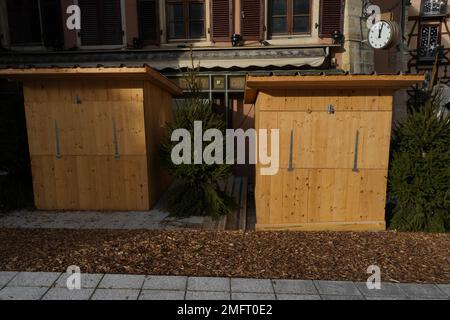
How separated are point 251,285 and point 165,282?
111 cm

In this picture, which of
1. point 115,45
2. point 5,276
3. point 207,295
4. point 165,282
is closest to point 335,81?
point 207,295

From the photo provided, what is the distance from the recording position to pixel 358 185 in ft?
19.3

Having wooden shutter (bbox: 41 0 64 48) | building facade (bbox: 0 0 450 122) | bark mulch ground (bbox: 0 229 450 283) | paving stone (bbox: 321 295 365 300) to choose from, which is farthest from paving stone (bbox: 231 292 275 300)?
wooden shutter (bbox: 41 0 64 48)

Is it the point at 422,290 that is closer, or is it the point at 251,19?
the point at 422,290

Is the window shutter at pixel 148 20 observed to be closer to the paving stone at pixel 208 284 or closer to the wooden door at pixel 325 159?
the wooden door at pixel 325 159


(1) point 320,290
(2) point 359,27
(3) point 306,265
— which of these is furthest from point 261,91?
(2) point 359,27

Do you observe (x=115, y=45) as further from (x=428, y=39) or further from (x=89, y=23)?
(x=428, y=39)

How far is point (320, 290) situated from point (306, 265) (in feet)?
2.05

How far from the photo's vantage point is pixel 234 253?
15.6ft

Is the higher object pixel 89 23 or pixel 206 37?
pixel 89 23

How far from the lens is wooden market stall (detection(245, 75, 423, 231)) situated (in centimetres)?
570

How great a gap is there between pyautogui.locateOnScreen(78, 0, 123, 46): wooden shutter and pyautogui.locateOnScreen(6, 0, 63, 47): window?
0.90 m

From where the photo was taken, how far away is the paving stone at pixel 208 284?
3.75 meters
